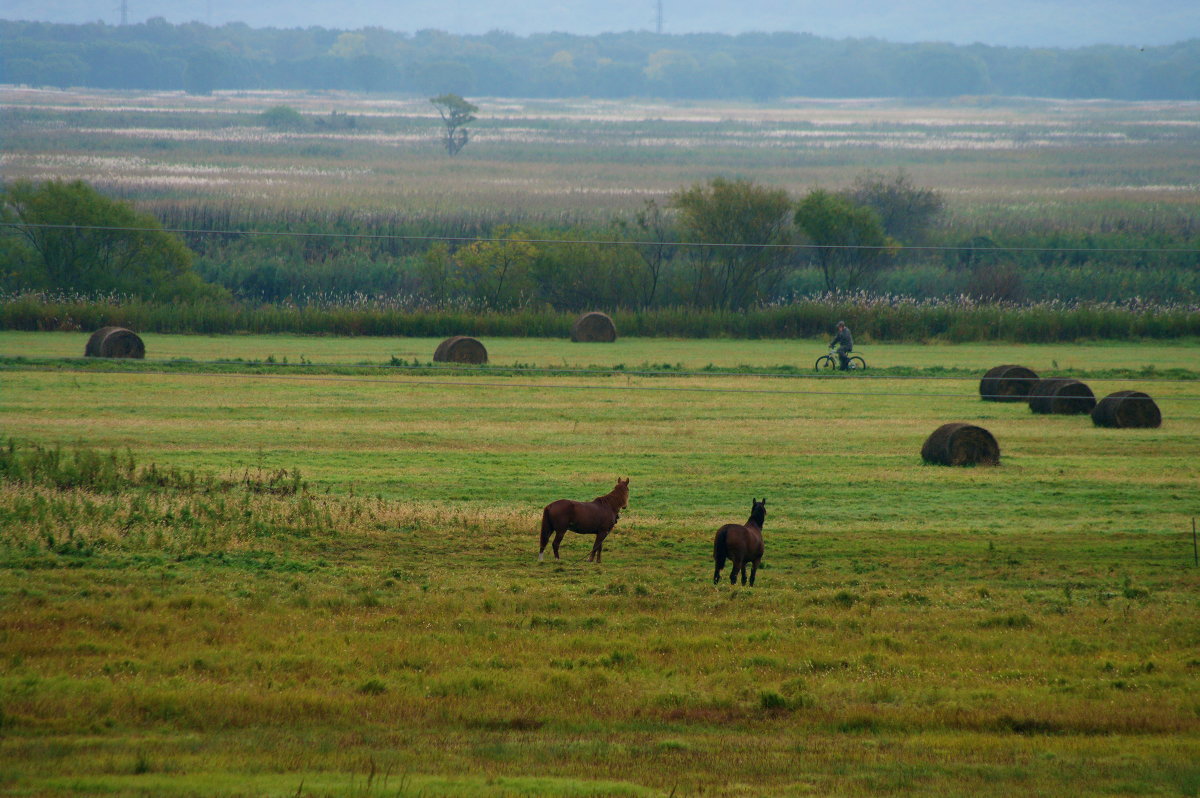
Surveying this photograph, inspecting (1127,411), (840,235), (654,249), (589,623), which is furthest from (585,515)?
(654,249)

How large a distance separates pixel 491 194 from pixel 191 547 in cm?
8504

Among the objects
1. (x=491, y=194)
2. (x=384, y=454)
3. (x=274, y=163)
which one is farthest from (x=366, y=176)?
(x=384, y=454)

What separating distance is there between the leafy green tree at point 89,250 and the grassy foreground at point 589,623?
2500 centimetres

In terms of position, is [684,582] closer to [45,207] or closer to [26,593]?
[26,593]

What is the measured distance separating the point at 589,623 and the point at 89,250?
42254 mm

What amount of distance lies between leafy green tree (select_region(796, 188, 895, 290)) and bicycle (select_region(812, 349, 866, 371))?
16.5m

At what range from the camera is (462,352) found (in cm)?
3706

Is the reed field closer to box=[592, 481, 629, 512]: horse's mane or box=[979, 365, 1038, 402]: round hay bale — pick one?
box=[979, 365, 1038, 402]: round hay bale

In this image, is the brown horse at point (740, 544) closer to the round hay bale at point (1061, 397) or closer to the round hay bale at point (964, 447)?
the round hay bale at point (964, 447)

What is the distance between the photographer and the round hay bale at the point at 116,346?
3531 centimetres

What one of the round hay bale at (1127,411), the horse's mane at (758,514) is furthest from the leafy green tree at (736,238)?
the horse's mane at (758,514)

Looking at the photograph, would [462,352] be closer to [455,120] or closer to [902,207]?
[902,207]

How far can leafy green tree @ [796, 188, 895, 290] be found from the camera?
185 feet

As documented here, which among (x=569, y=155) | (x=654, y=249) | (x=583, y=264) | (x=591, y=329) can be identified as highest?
(x=569, y=155)
